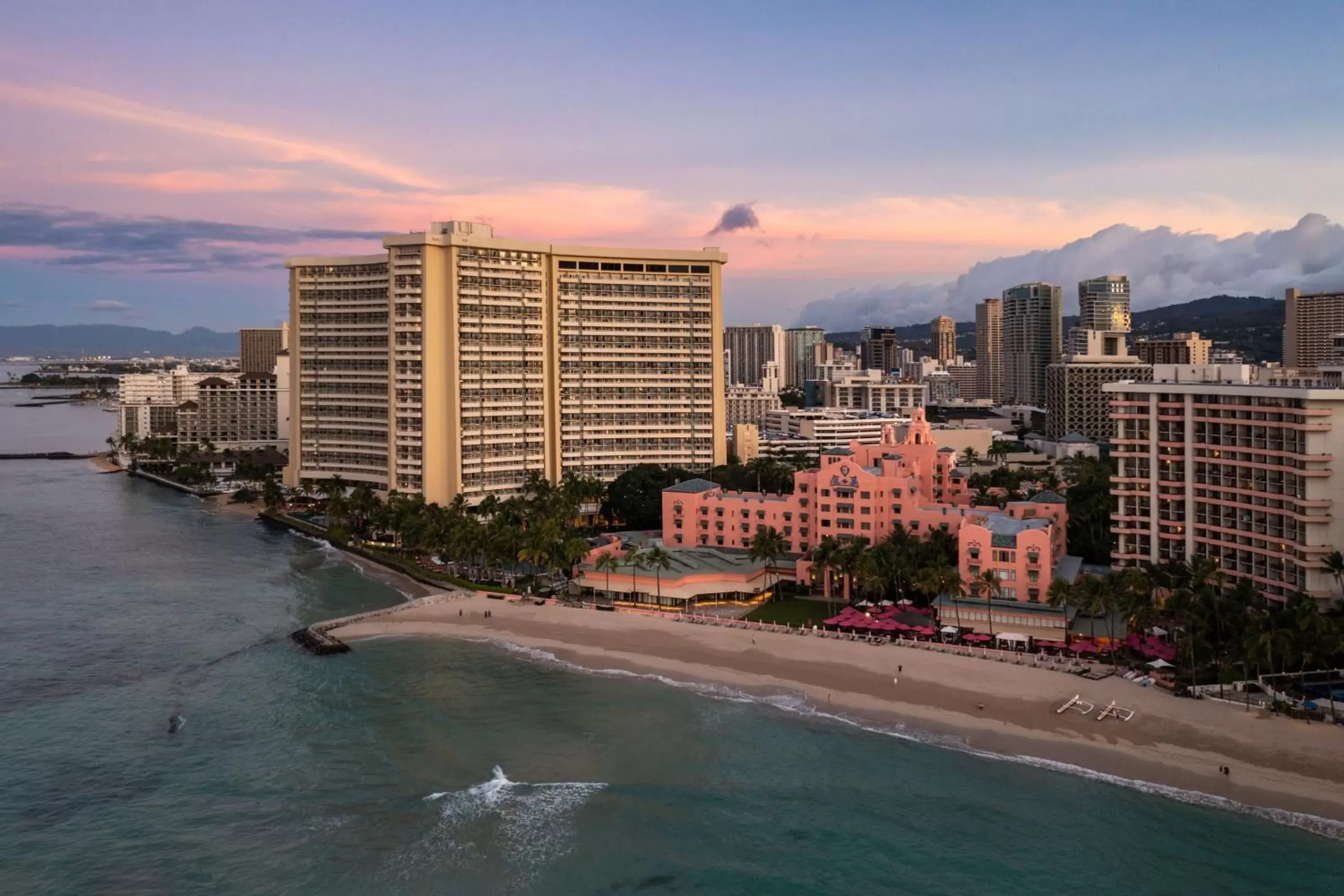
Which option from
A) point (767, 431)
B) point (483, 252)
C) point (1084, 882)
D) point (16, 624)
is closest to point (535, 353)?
point (483, 252)

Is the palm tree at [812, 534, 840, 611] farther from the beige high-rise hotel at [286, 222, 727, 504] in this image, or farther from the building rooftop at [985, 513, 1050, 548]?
the beige high-rise hotel at [286, 222, 727, 504]

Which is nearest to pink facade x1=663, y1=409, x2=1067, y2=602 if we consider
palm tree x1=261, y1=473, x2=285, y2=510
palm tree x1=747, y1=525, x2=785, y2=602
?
palm tree x1=747, y1=525, x2=785, y2=602

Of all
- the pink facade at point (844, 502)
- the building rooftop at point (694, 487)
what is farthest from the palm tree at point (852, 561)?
the building rooftop at point (694, 487)

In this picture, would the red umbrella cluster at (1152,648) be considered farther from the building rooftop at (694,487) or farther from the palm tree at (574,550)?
the palm tree at (574,550)

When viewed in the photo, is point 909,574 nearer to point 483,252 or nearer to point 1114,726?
point 1114,726

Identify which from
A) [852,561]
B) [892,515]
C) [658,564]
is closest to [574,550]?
[658,564]

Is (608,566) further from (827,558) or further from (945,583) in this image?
(945,583)

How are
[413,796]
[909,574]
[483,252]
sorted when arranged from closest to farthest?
[413,796], [909,574], [483,252]
